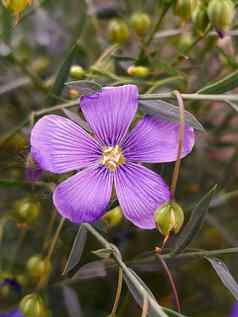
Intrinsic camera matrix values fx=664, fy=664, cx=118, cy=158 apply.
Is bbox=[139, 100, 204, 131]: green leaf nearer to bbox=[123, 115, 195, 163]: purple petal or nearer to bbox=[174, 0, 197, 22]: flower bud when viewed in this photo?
bbox=[123, 115, 195, 163]: purple petal

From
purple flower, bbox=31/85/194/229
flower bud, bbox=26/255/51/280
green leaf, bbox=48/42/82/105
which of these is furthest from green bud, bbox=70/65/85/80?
flower bud, bbox=26/255/51/280

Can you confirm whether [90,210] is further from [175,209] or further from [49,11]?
[49,11]

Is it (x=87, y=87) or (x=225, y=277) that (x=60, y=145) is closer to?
(x=87, y=87)

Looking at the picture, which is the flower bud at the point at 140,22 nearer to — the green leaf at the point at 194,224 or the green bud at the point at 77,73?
the green bud at the point at 77,73

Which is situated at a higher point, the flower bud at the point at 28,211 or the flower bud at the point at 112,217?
the flower bud at the point at 28,211

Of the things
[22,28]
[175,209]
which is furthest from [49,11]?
[175,209]

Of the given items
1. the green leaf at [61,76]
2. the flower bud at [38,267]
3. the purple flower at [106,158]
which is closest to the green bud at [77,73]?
the green leaf at [61,76]
